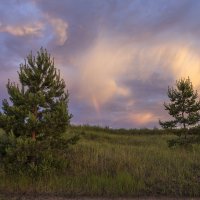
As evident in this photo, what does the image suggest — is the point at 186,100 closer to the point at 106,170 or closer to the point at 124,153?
the point at 124,153

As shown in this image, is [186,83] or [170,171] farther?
[186,83]

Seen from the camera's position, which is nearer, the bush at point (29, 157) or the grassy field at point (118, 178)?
the grassy field at point (118, 178)

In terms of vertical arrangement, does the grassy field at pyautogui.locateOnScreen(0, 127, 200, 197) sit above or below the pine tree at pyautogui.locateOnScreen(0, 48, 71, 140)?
below

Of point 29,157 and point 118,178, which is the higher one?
point 29,157

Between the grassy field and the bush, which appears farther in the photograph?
the bush

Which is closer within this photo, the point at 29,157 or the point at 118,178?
the point at 118,178

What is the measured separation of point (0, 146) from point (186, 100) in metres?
17.3

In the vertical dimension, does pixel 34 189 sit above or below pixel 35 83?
below

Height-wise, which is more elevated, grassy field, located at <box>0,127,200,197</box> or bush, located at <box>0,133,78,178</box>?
bush, located at <box>0,133,78,178</box>

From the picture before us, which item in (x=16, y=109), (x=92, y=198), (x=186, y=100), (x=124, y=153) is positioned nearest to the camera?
(x=92, y=198)

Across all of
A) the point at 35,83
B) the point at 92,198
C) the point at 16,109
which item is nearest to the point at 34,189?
the point at 92,198

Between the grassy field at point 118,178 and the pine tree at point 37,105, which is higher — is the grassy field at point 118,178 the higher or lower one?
the lower one

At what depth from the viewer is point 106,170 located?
19.5m

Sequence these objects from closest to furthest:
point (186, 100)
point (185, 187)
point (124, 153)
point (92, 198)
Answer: point (92, 198) → point (185, 187) → point (124, 153) → point (186, 100)
